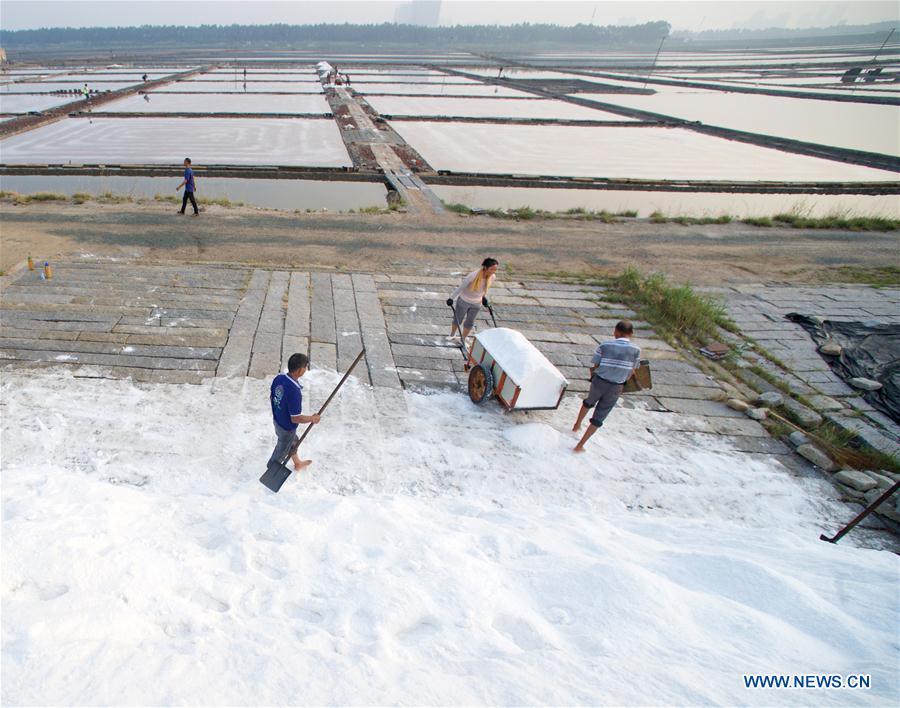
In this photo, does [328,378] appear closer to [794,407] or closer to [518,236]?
[794,407]

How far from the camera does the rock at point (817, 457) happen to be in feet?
17.3

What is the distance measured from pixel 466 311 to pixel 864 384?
5.29 meters

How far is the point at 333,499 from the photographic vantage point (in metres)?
4.18

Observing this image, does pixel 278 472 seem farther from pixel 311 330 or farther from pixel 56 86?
pixel 56 86

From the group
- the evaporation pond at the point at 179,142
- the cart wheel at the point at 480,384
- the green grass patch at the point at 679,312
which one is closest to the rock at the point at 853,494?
the green grass patch at the point at 679,312

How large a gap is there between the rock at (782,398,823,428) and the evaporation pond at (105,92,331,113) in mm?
28014

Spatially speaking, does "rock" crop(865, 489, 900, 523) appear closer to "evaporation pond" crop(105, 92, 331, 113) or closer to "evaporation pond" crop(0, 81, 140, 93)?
"evaporation pond" crop(105, 92, 331, 113)

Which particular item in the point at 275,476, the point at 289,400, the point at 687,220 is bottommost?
the point at 275,476

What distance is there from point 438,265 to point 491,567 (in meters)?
7.60

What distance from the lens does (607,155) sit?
22.5 m

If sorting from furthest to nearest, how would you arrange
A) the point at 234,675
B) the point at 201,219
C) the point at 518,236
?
the point at 518,236 < the point at 201,219 < the point at 234,675

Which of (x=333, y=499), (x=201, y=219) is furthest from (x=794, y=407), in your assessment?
(x=201, y=219)

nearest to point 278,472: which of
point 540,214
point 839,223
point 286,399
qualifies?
point 286,399

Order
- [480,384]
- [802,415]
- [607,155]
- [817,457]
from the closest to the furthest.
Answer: [817,457] → [480,384] → [802,415] → [607,155]
